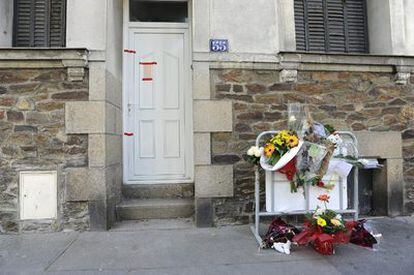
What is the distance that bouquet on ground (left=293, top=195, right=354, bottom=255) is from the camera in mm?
3475

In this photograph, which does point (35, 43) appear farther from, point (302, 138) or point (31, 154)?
point (302, 138)

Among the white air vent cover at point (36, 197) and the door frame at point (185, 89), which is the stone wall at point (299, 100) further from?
the white air vent cover at point (36, 197)

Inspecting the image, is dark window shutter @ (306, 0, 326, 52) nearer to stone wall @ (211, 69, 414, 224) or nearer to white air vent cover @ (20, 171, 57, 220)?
stone wall @ (211, 69, 414, 224)

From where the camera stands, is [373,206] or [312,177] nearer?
[312,177]

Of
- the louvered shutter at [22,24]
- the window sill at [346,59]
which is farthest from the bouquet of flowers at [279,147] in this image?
the louvered shutter at [22,24]

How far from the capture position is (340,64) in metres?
4.76

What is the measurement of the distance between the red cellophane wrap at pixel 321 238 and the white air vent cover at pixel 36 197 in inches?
113

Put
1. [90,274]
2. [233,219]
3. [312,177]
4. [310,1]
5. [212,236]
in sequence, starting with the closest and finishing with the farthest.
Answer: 1. [90,274]
2. [312,177]
3. [212,236]
4. [233,219]
5. [310,1]

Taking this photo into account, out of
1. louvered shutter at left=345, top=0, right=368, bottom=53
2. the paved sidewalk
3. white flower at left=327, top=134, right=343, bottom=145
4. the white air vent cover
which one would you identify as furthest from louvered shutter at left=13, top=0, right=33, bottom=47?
louvered shutter at left=345, top=0, right=368, bottom=53

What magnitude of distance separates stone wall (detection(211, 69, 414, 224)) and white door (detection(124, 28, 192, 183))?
30.2 inches

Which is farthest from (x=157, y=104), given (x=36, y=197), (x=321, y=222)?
(x=321, y=222)

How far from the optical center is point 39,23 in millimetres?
4852

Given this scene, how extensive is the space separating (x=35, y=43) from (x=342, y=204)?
4.48 meters

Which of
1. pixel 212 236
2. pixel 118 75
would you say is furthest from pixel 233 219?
pixel 118 75
